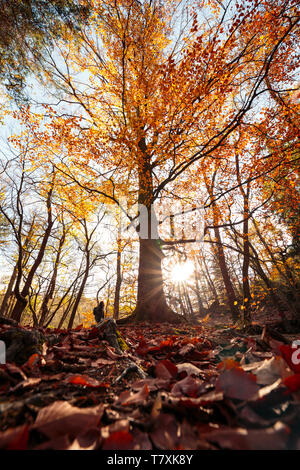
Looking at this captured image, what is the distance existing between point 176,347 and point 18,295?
5.13m

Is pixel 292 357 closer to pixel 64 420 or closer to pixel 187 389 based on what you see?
pixel 187 389

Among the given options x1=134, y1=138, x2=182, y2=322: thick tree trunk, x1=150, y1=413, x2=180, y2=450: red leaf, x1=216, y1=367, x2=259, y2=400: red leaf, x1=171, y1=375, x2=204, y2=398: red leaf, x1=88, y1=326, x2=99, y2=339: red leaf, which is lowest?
x1=150, y1=413, x2=180, y2=450: red leaf

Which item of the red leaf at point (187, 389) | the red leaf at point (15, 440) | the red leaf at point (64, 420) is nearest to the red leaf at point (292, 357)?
the red leaf at point (187, 389)

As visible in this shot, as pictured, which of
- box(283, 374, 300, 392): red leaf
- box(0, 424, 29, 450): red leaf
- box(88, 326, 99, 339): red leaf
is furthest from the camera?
box(88, 326, 99, 339): red leaf

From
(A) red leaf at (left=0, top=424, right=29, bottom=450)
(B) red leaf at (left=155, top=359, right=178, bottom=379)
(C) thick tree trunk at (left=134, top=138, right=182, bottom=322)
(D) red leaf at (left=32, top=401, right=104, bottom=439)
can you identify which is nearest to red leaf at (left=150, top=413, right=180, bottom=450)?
(D) red leaf at (left=32, top=401, right=104, bottom=439)

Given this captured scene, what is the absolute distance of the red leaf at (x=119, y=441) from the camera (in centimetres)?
53

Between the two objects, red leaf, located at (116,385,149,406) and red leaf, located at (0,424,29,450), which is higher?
red leaf, located at (0,424,29,450)

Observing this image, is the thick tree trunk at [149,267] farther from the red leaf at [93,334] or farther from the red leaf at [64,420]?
the red leaf at [64,420]

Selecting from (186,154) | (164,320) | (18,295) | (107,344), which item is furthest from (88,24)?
(164,320)

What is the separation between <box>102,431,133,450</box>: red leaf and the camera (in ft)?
1.75

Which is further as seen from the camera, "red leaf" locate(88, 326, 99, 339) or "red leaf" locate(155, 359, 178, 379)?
"red leaf" locate(88, 326, 99, 339)

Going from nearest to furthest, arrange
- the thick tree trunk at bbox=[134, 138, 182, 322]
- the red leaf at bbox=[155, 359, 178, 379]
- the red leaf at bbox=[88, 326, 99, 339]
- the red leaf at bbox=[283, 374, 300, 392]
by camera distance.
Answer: the red leaf at bbox=[283, 374, 300, 392] → the red leaf at bbox=[155, 359, 178, 379] → the red leaf at bbox=[88, 326, 99, 339] → the thick tree trunk at bbox=[134, 138, 182, 322]

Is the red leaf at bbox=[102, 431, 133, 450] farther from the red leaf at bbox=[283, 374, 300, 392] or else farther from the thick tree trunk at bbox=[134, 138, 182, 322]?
the thick tree trunk at bbox=[134, 138, 182, 322]
